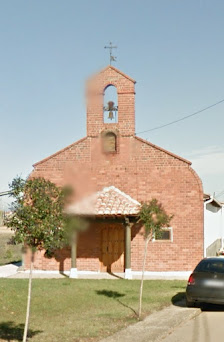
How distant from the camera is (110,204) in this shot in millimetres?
23719

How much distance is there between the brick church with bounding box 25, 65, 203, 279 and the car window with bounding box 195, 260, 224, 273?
8449 mm

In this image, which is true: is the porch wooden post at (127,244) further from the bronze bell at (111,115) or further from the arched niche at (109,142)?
the bronze bell at (111,115)

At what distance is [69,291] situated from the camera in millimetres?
18422

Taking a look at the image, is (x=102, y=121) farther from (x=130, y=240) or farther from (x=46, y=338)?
(x=46, y=338)


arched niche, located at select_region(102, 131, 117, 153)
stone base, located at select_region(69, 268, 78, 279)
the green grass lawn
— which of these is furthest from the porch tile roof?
the green grass lawn

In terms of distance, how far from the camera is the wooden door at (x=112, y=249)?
2511 cm

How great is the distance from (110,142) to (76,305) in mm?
11073

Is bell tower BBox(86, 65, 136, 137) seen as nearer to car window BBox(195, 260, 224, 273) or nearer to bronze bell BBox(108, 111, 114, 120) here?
bronze bell BBox(108, 111, 114, 120)

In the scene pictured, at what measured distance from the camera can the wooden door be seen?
25109 mm

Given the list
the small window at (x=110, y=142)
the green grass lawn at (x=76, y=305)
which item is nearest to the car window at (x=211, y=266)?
the green grass lawn at (x=76, y=305)

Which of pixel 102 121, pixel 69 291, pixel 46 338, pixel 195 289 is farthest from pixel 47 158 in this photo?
pixel 46 338

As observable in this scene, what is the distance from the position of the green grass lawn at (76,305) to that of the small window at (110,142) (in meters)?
6.41

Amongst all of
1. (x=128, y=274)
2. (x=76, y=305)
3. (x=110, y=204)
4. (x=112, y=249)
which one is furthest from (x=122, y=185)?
(x=76, y=305)

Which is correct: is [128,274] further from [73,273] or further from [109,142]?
[109,142]
